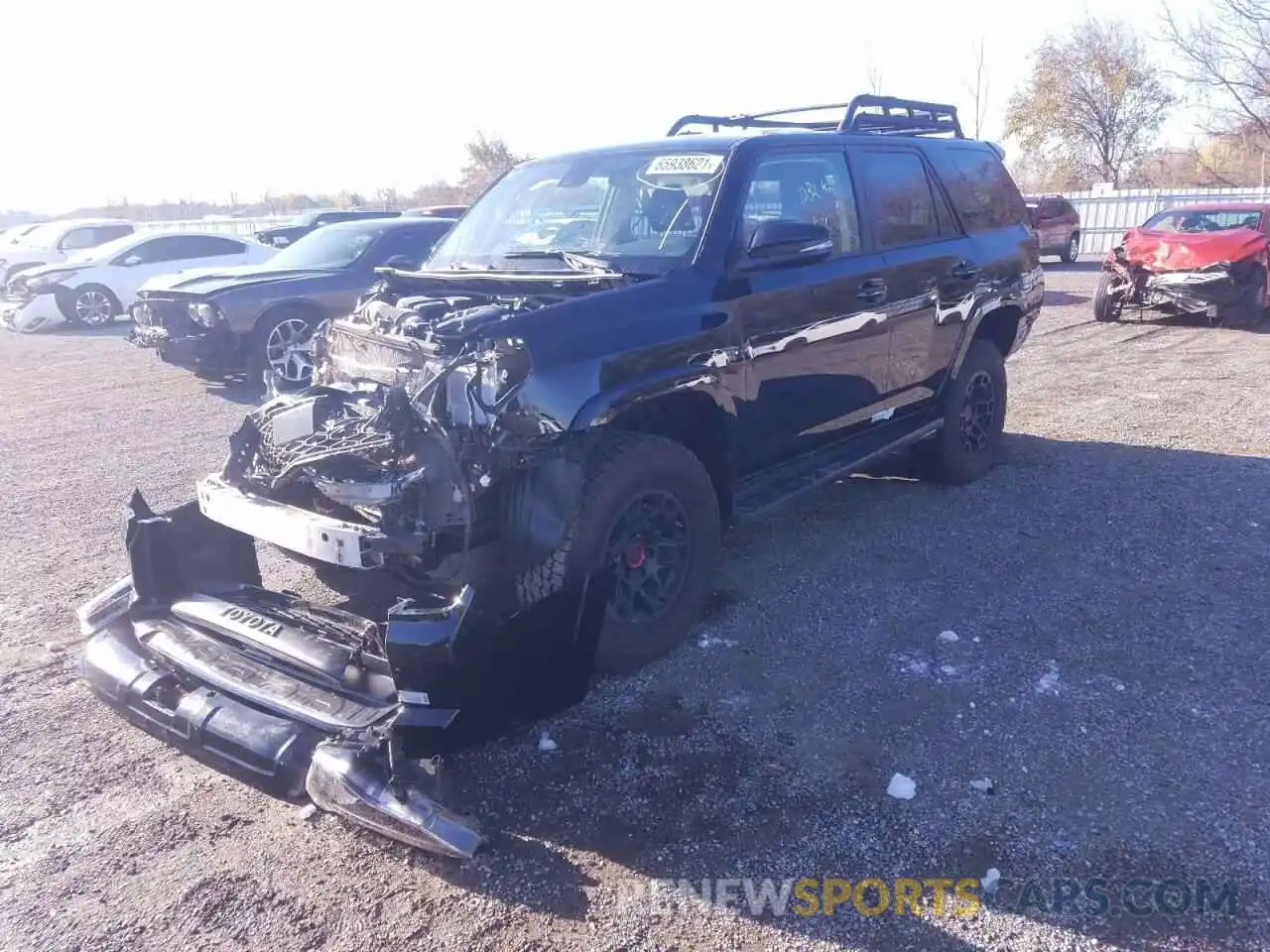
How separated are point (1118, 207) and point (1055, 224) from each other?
5981 millimetres

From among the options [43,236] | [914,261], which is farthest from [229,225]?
[914,261]

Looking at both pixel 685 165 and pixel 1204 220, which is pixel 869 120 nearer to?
pixel 685 165

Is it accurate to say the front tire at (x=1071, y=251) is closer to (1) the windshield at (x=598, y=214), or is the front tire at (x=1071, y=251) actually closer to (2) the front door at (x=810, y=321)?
(2) the front door at (x=810, y=321)

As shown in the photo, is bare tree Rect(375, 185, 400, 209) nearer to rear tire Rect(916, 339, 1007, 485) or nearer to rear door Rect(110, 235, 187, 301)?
rear door Rect(110, 235, 187, 301)

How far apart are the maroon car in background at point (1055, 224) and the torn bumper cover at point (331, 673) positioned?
20.3m

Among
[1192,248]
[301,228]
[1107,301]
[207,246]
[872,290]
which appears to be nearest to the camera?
[872,290]

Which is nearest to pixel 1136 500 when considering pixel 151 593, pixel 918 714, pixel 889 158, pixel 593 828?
pixel 889 158

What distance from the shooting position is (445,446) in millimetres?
3326

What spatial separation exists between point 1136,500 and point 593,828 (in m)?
4.37

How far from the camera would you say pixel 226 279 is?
10180mm

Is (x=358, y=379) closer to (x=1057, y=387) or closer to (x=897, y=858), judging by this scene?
(x=897, y=858)

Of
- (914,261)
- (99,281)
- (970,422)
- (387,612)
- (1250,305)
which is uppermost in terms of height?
(914,261)

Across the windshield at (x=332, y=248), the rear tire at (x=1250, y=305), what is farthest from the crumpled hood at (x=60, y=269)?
the rear tire at (x=1250, y=305)

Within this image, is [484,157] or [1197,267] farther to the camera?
[484,157]
